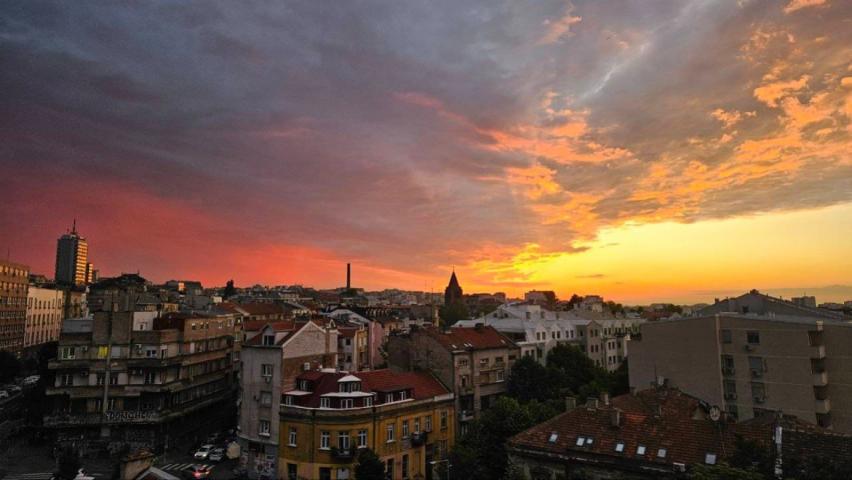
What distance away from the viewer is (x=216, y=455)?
2302 inches

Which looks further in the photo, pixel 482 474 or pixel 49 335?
pixel 49 335

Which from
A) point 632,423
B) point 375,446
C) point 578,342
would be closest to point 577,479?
point 632,423

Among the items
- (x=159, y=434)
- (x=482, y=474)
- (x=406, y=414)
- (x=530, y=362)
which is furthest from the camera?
(x=530, y=362)

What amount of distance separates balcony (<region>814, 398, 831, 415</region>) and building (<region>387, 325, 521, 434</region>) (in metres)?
32.2

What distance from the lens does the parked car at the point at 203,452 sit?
191 ft

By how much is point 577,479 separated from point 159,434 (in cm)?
4911

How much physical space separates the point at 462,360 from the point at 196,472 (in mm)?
29440

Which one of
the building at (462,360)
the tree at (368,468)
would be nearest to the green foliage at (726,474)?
the tree at (368,468)

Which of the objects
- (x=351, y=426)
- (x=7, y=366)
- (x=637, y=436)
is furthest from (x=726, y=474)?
(x=7, y=366)

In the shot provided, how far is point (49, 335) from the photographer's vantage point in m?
130

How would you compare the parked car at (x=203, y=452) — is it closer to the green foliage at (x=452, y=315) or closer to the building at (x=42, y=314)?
the building at (x=42, y=314)

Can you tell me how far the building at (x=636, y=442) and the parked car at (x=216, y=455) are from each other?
35.0 meters

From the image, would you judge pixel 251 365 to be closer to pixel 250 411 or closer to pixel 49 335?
pixel 250 411

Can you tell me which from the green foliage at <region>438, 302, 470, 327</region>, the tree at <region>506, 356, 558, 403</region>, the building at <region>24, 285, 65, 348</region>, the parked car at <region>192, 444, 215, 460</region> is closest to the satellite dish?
the tree at <region>506, 356, 558, 403</region>
